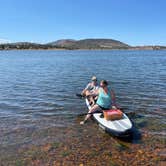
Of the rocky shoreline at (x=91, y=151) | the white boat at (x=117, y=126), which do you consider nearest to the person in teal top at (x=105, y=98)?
the white boat at (x=117, y=126)

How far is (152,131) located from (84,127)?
3471mm

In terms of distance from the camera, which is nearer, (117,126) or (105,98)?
(117,126)

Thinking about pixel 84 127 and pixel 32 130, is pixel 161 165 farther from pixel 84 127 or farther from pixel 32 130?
pixel 32 130

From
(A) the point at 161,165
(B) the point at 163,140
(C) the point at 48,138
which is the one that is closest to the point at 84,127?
(C) the point at 48,138

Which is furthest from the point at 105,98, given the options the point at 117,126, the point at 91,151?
the point at 91,151

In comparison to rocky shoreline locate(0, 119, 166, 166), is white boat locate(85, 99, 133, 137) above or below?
above

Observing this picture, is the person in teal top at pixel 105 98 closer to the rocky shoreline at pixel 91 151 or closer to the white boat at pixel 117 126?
the white boat at pixel 117 126

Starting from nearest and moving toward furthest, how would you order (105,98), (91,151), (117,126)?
(91,151) → (117,126) → (105,98)

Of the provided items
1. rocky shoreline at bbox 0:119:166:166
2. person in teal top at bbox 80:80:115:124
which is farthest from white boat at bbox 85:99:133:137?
person in teal top at bbox 80:80:115:124

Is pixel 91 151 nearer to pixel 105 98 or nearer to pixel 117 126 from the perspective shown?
pixel 117 126

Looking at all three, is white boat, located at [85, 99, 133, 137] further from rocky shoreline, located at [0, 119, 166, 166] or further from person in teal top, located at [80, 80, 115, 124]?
person in teal top, located at [80, 80, 115, 124]

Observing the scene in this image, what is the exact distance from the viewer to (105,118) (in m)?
12.3

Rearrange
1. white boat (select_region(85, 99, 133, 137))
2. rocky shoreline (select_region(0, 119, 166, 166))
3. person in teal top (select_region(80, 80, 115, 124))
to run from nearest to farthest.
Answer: rocky shoreline (select_region(0, 119, 166, 166)) → white boat (select_region(85, 99, 133, 137)) → person in teal top (select_region(80, 80, 115, 124))

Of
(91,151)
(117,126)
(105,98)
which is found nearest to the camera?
(91,151)
